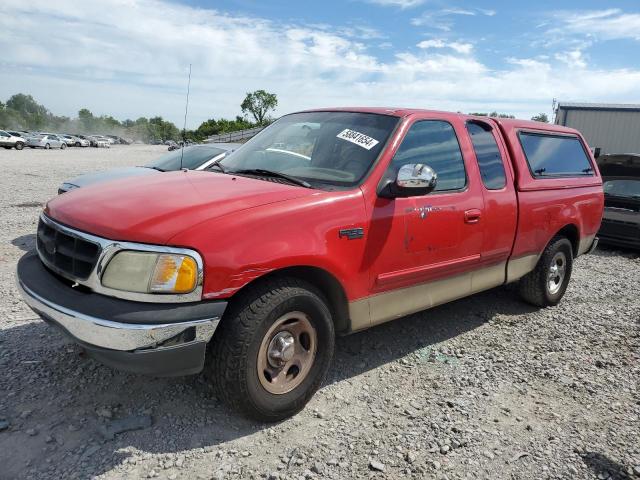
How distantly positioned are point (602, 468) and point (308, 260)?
202cm

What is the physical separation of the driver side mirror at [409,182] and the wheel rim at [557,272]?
2.73 meters

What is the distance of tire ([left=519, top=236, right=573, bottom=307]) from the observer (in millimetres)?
5242

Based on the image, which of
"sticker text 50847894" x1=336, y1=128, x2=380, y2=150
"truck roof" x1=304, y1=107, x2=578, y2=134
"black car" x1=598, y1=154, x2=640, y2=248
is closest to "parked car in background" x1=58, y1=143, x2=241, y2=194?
"truck roof" x1=304, y1=107, x2=578, y2=134

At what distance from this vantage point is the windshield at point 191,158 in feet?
24.7

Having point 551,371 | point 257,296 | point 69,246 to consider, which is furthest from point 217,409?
point 551,371

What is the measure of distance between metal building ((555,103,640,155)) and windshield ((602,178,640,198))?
1611cm

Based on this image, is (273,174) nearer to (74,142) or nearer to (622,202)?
(622,202)

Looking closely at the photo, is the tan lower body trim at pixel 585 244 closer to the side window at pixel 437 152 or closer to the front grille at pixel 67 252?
the side window at pixel 437 152

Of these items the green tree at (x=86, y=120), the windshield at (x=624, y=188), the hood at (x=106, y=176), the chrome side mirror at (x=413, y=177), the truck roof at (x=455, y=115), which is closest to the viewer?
the chrome side mirror at (x=413, y=177)

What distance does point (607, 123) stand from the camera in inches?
929

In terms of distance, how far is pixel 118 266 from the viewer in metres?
2.59

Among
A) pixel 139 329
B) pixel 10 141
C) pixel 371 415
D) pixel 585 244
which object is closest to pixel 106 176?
pixel 139 329

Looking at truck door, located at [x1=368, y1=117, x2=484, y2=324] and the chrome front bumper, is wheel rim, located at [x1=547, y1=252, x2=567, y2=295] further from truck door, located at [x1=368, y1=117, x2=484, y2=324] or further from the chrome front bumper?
the chrome front bumper

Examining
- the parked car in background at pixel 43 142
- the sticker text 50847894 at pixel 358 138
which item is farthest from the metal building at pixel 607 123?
the parked car in background at pixel 43 142
